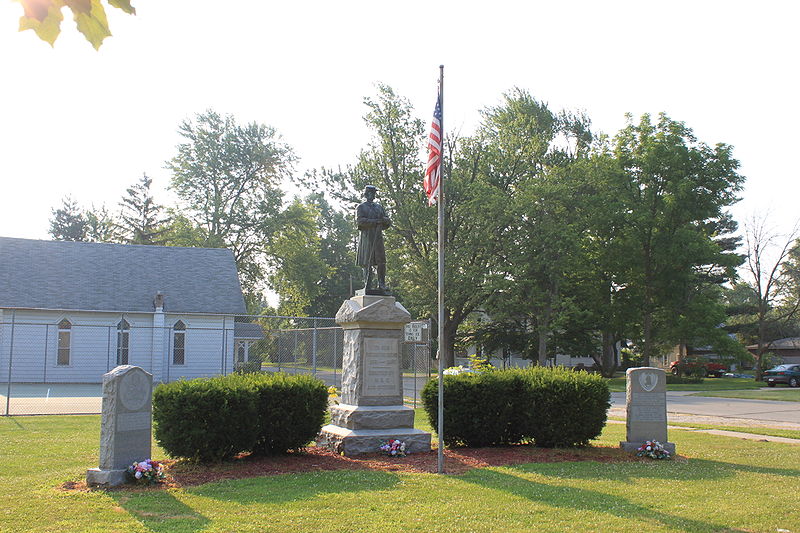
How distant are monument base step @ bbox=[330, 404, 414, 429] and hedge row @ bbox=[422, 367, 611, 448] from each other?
1.94 feet

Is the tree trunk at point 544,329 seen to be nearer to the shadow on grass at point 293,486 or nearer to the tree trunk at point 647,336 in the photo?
the tree trunk at point 647,336

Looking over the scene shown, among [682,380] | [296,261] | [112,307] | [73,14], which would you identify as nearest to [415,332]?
[112,307]

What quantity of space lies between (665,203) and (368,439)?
31.2m

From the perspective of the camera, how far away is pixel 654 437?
11.7 m

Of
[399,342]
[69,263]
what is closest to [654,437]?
[399,342]

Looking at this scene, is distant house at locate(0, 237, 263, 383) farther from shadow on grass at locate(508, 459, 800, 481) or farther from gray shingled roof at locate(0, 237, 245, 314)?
shadow on grass at locate(508, 459, 800, 481)

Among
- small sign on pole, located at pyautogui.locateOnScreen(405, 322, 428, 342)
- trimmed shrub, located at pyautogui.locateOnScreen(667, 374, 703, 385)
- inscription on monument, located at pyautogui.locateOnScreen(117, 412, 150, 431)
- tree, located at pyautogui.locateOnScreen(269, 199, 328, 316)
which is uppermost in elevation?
tree, located at pyautogui.locateOnScreen(269, 199, 328, 316)

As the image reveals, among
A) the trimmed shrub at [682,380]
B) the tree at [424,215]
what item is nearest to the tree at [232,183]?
the tree at [424,215]

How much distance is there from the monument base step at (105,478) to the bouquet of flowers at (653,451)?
768cm

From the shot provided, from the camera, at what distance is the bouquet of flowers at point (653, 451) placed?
36.6 ft

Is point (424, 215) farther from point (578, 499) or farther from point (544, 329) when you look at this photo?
point (578, 499)

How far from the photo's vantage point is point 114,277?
35469 mm

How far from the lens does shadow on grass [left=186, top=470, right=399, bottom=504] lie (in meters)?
8.02

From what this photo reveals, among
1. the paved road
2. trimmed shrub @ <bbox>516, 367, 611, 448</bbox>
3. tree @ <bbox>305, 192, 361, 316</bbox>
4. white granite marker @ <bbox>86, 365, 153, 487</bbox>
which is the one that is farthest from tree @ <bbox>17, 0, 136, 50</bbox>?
tree @ <bbox>305, 192, 361, 316</bbox>
